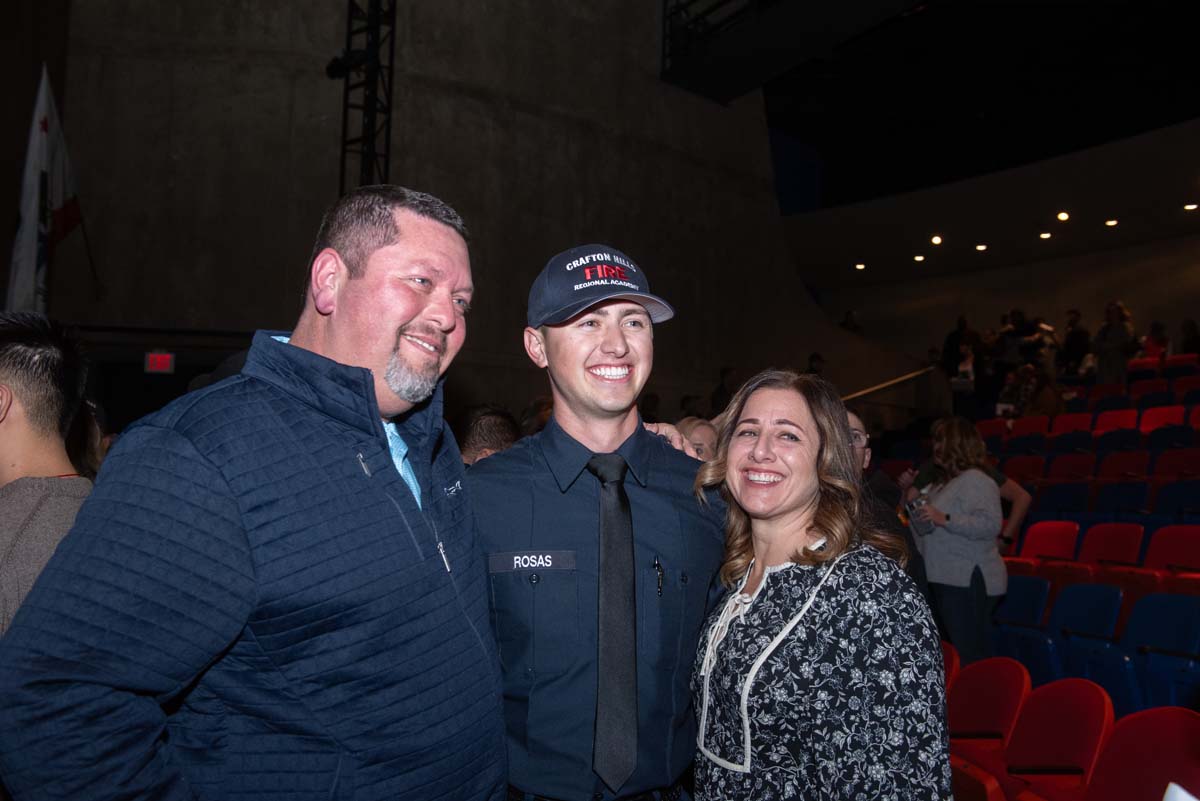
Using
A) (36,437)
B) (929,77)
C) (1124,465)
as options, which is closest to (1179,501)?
(1124,465)

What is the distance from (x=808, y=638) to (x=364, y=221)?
1.13 metres

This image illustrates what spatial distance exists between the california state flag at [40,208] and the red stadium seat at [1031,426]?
939cm

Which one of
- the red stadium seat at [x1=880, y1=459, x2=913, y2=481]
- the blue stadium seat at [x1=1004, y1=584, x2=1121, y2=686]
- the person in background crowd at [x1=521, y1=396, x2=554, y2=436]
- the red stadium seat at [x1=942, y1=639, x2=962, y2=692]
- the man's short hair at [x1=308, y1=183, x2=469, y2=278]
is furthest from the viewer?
the red stadium seat at [x1=880, y1=459, x2=913, y2=481]

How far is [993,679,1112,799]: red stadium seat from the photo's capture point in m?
2.70

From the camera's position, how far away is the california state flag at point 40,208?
412 cm

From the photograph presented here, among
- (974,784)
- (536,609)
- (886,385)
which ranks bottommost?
(974,784)

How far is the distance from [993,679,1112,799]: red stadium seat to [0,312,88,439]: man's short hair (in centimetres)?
279

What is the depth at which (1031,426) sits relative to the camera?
1025cm

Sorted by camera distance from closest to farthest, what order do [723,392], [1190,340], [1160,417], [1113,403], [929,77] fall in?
[1160,417] → [1113,403] → [723,392] → [1190,340] → [929,77]

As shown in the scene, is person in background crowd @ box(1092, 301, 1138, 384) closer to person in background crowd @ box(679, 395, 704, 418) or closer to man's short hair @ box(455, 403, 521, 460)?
person in background crowd @ box(679, 395, 704, 418)

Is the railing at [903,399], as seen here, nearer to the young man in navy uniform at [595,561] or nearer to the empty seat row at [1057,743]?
the empty seat row at [1057,743]

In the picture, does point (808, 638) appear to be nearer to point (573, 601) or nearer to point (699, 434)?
point (573, 601)

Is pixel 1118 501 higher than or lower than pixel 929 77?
lower

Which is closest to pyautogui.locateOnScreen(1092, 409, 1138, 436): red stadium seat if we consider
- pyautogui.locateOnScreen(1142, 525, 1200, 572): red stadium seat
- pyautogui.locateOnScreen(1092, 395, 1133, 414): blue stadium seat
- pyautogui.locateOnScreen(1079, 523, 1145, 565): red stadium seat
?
pyautogui.locateOnScreen(1092, 395, 1133, 414): blue stadium seat
